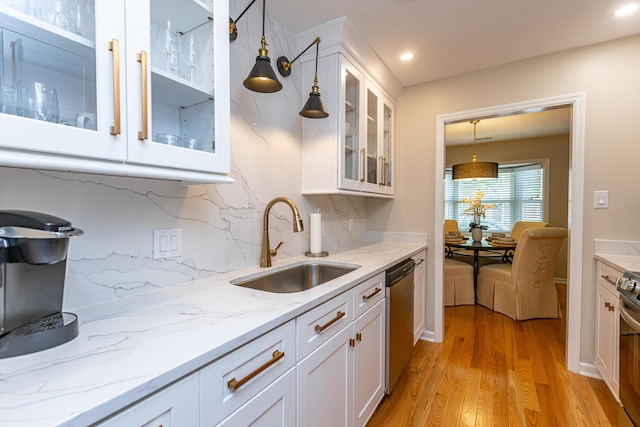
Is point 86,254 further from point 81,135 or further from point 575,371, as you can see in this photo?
point 575,371

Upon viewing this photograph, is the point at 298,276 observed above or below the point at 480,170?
below

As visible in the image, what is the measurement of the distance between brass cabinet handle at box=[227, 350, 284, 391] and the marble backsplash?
603 mm

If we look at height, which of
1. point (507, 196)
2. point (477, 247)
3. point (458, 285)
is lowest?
point (458, 285)

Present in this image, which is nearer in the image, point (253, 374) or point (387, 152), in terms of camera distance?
point (253, 374)

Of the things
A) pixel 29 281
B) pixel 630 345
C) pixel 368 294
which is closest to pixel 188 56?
pixel 29 281

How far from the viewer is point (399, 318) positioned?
6.33ft

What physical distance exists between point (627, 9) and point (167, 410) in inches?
116

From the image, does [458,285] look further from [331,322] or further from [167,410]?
[167,410]

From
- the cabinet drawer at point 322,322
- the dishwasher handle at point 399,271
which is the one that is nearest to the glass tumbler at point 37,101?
the cabinet drawer at point 322,322

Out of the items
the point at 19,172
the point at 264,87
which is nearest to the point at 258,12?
the point at 264,87

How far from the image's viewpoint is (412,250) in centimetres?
234

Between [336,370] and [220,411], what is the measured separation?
65 cm

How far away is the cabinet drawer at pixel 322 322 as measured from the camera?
1046 mm

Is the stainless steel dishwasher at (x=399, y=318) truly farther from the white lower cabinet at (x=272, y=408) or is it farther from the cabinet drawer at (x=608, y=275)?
the cabinet drawer at (x=608, y=275)
